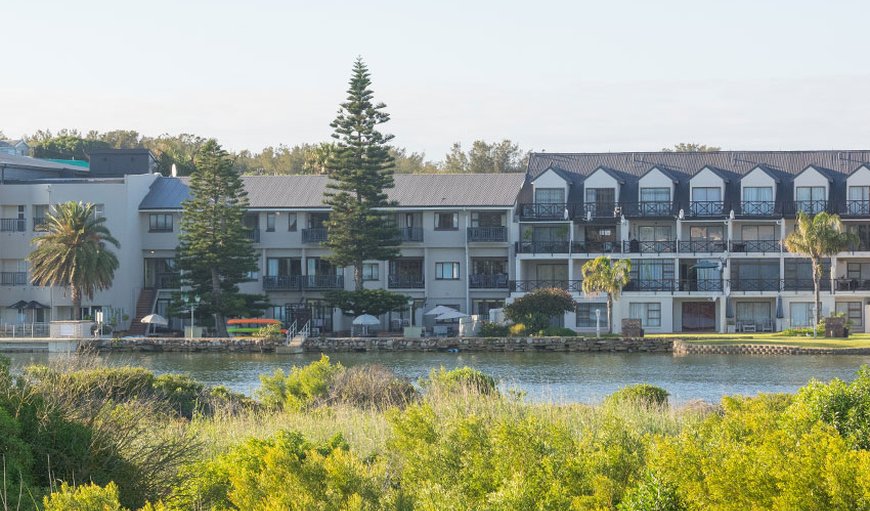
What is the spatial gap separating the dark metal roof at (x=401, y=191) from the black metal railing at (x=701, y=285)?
859 cm

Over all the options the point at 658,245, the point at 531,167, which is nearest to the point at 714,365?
the point at 658,245

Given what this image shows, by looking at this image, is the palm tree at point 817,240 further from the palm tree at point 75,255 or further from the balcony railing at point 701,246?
the palm tree at point 75,255

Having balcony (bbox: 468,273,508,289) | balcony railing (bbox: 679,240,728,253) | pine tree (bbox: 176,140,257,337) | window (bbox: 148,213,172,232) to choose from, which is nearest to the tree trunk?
pine tree (bbox: 176,140,257,337)

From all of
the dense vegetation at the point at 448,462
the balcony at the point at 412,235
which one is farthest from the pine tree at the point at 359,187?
the dense vegetation at the point at 448,462

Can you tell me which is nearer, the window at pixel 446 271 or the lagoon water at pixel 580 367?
the lagoon water at pixel 580 367

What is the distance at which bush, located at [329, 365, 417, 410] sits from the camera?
20.5 meters

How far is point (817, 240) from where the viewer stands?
51.6 meters

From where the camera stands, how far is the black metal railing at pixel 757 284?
5575 cm

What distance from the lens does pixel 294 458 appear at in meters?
9.79

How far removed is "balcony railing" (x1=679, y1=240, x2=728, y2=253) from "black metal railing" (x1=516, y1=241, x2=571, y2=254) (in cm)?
525

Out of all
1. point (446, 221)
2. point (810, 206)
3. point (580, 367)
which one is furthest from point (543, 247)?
point (580, 367)

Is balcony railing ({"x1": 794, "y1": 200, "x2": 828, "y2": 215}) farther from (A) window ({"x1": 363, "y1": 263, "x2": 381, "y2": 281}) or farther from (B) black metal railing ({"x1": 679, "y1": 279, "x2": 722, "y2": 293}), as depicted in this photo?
(A) window ({"x1": 363, "y1": 263, "x2": 381, "y2": 281})

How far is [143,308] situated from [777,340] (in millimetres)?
28380

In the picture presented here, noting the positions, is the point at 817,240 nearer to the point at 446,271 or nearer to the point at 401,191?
the point at 446,271
